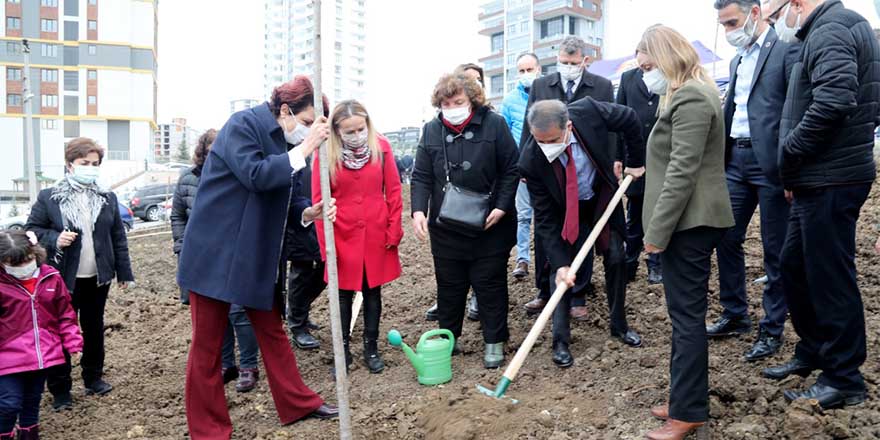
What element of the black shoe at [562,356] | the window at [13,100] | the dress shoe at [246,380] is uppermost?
the window at [13,100]

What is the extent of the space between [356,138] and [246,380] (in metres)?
1.67

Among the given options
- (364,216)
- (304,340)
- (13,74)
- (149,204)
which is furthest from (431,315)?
(13,74)

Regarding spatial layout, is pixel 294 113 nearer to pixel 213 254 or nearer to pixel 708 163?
pixel 213 254

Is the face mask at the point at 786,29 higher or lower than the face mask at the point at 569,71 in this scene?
lower

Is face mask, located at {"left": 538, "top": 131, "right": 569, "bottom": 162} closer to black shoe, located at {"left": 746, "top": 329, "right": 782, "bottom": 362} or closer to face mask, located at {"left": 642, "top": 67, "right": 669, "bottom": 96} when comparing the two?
face mask, located at {"left": 642, "top": 67, "right": 669, "bottom": 96}

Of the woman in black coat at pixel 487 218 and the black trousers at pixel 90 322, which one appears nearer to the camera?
the woman in black coat at pixel 487 218

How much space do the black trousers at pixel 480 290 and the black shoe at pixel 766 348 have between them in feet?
4.64

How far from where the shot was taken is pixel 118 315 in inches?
255

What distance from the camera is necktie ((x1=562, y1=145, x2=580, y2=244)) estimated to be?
3.91 meters

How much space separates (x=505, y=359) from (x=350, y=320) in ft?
3.38

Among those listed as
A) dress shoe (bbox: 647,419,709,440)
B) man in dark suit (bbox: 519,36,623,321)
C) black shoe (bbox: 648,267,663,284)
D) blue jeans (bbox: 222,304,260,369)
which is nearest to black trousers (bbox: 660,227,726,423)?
dress shoe (bbox: 647,419,709,440)

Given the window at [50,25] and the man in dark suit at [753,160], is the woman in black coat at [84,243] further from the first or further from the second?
the window at [50,25]

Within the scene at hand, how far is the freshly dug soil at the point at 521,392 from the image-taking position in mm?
3109

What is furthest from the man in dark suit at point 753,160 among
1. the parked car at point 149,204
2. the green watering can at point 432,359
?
the parked car at point 149,204
